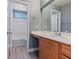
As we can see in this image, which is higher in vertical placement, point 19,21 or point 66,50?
point 19,21

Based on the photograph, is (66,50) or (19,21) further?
(19,21)

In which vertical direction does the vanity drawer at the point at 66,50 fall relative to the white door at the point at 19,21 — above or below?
below

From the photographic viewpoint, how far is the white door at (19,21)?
10.7ft

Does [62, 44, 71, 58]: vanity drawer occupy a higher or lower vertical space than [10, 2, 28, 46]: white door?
lower

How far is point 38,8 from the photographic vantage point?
378cm

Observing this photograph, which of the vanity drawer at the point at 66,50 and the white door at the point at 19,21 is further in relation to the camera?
the white door at the point at 19,21

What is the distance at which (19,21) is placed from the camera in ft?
11.2

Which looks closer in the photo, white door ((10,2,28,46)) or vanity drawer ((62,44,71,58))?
vanity drawer ((62,44,71,58))

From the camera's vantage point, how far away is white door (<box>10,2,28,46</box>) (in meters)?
3.27

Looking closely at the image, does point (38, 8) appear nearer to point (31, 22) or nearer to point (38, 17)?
point (38, 17)
